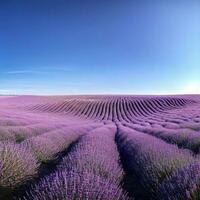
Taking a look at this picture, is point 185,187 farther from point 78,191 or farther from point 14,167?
point 14,167

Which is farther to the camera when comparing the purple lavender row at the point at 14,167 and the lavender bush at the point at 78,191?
the purple lavender row at the point at 14,167

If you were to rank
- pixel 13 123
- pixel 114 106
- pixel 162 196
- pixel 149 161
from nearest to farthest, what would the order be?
pixel 162 196 < pixel 149 161 < pixel 13 123 < pixel 114 106

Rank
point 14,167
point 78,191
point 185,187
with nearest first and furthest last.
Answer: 1. point 78,191
2. point 185,187
3. point 14,167

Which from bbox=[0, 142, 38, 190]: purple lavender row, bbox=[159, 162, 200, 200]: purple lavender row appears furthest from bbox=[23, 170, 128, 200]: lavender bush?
bbox=[0, 142, 38, 190]: purple lavender row

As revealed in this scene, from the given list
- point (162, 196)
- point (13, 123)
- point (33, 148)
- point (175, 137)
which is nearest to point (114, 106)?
point (13, 123)

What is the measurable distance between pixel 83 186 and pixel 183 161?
7.44 ft

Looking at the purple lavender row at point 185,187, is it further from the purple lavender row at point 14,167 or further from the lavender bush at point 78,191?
the purple lavender row at point 14,167

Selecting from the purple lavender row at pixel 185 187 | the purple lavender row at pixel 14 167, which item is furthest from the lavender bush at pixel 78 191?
the purple lavender row at pixel 14 167

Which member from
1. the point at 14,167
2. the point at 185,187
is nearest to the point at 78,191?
the point at 185,187

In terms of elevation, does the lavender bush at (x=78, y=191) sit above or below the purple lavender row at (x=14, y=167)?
above

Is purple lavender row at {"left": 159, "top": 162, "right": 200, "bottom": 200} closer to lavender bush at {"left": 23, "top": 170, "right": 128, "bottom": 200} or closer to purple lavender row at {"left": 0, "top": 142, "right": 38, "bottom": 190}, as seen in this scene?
lavender bush at {"left": 23, "top": 170, "right": 128, "bottom": 200}

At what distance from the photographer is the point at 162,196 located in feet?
11.3

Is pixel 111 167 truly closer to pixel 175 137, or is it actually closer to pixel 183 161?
A: pixel 183 161

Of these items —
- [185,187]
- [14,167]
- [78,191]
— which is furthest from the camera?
→ [14,167]
